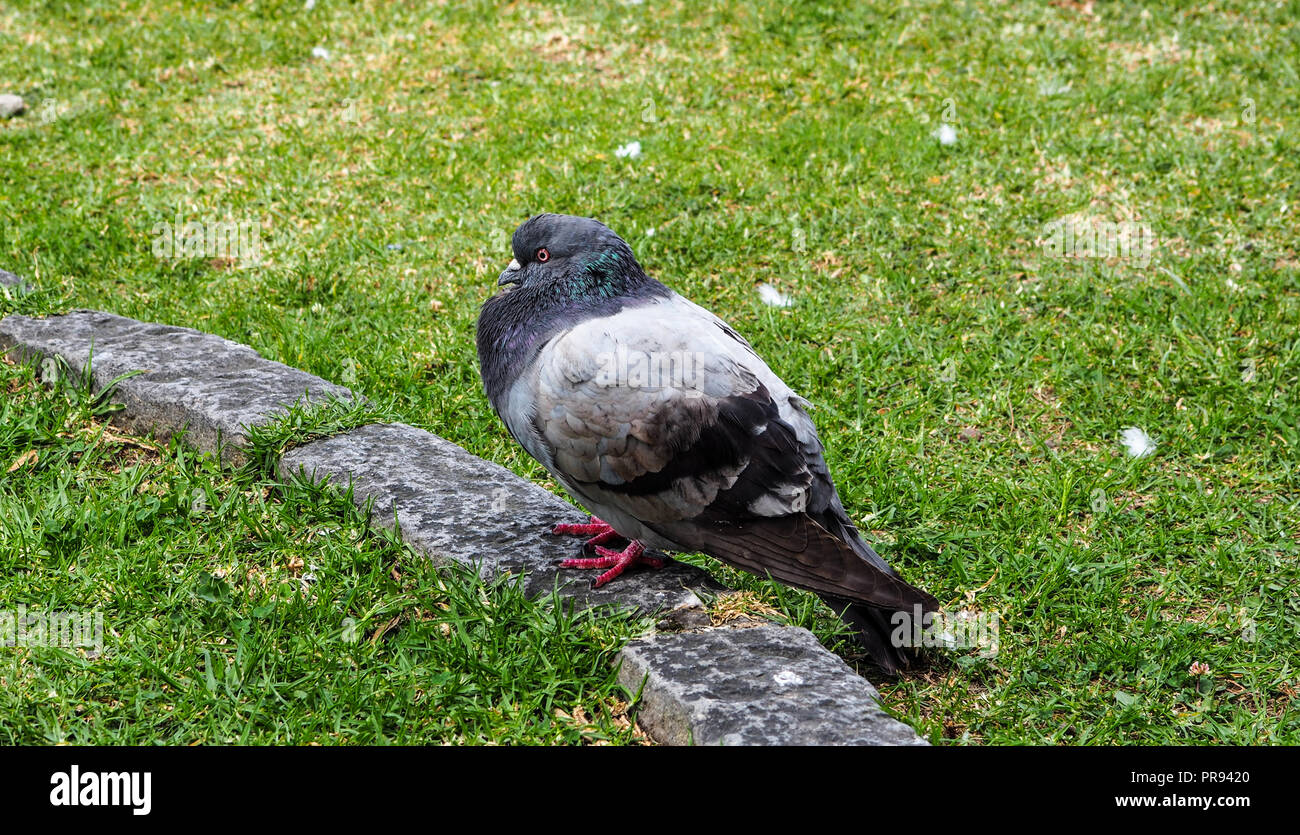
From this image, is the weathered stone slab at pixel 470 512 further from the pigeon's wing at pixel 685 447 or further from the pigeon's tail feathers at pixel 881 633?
the pigeon's tail feathers at pixel 881 633

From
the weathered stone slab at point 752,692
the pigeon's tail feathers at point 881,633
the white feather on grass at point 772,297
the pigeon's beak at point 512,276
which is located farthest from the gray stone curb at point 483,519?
the white feather on grass at point 772,297

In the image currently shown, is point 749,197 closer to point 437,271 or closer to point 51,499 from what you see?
point 437,271

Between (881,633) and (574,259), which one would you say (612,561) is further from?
(574,259)

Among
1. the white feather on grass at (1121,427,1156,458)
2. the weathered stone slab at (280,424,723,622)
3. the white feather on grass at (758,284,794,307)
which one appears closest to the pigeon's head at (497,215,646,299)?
the weathered stone slab at (280,424,723,622)

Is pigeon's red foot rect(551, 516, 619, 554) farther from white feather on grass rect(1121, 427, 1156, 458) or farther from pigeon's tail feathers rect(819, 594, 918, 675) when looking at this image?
white feather on grass rect(1121, 427, 1156, 458)

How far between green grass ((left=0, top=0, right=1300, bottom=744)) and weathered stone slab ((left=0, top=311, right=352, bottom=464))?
0.22 metres

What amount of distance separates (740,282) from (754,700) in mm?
3092

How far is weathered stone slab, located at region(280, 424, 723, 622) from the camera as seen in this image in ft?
10.2

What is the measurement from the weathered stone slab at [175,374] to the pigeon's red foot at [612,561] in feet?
4.06

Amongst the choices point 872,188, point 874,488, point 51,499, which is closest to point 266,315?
point 51,499

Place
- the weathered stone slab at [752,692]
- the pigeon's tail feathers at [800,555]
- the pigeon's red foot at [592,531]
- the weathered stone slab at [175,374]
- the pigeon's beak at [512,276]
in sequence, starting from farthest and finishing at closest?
the weathered stone slab at [175,374]
the pigeon's beak at [512,276]
the pigeon's red foot at [592,531]
the pigeon's tail feathers at [800,555]
the weathered stone slab at [752,692]

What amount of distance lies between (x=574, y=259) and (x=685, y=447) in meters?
0.74

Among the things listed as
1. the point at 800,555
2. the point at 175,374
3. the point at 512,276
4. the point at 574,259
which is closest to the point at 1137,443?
the point at 800,555

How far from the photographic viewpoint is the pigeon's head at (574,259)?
3323 mm
